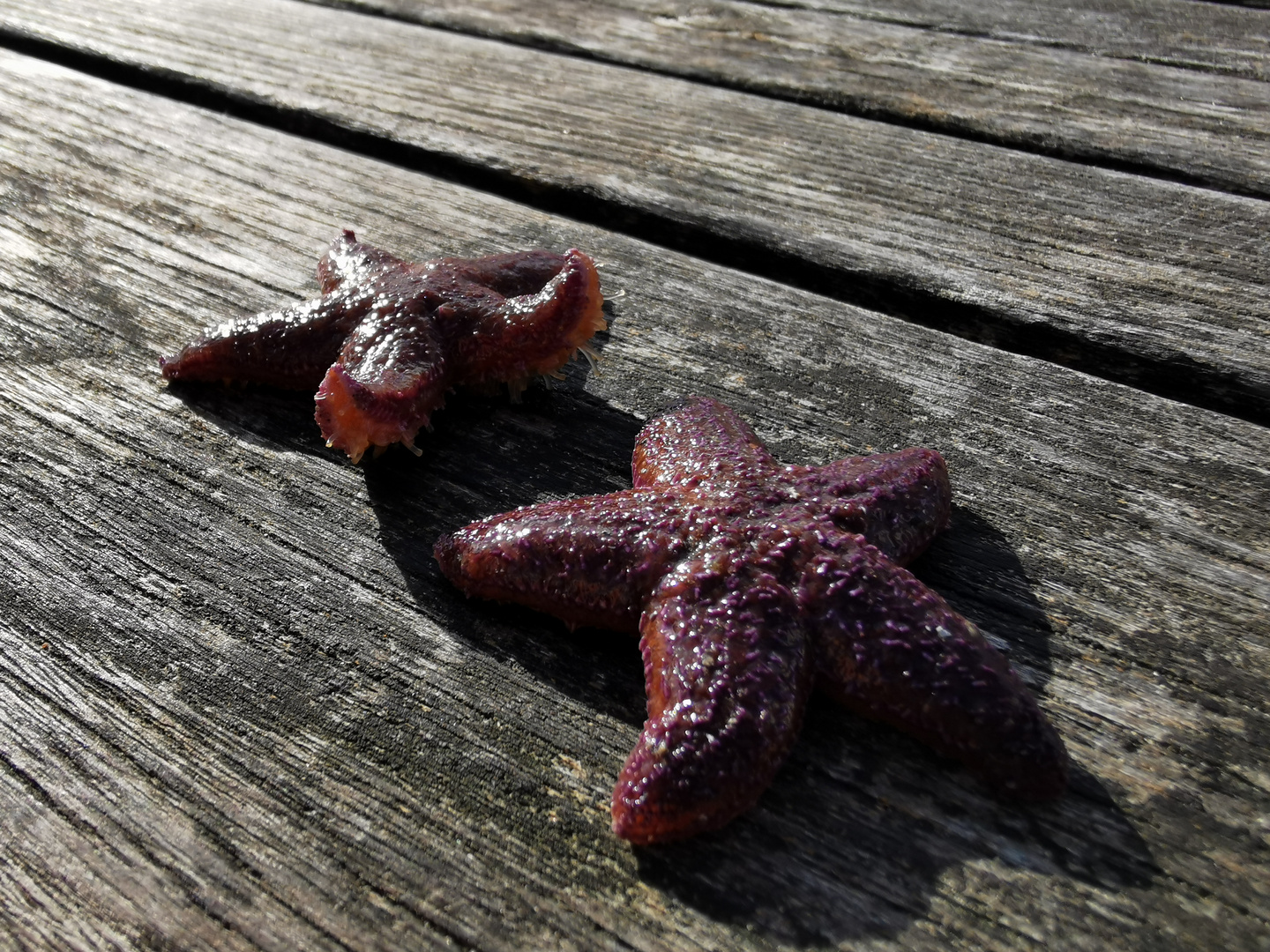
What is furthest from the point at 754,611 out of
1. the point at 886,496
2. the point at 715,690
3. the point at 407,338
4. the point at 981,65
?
the point at 981,65

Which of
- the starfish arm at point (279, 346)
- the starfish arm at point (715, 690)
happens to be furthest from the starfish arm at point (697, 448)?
the starfish arm at point (279, 346)

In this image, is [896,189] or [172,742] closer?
[172,742]

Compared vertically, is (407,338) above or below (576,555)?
above

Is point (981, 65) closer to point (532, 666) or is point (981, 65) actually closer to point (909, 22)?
point (909, 22)

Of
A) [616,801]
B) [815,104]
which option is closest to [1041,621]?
[616,801]

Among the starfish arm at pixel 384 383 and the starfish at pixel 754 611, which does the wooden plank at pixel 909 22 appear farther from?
the starfish at pixel 754 611

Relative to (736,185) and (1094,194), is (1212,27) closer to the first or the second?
(1094,194)
